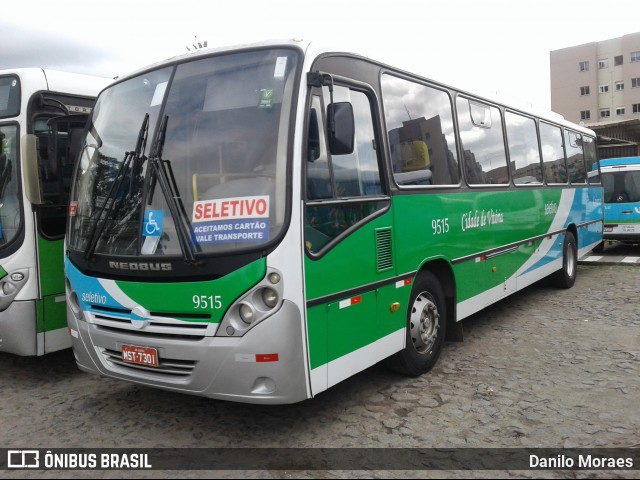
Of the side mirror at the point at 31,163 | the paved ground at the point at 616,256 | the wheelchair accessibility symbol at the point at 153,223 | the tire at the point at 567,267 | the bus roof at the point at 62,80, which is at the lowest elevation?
the paved ground at the point at 616,256

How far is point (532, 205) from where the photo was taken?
7.99 meters

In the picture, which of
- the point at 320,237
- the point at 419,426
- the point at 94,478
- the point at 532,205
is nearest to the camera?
the point at 94,478

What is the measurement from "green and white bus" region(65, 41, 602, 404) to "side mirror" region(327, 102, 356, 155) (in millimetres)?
10

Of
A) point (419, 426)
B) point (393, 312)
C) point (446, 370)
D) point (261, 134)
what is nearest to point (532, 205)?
point (446, 370)

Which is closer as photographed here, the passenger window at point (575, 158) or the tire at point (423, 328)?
the tire at point (423, 328)

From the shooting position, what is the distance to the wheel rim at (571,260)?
978 centimetres

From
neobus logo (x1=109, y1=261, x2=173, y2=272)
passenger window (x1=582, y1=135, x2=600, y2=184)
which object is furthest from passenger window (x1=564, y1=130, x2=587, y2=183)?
neobus logo (x1=109, y1=261, x2=173, y2=272)

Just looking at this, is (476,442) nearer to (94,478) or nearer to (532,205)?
(94,478)

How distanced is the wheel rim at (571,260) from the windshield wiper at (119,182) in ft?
25.9

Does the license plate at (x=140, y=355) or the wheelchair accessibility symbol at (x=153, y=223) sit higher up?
the wheelchair accessibility symbol at (x=153, y=223)

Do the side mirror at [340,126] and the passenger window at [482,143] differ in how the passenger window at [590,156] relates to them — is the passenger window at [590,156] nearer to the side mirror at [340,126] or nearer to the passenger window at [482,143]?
the passenger window at [482,143]

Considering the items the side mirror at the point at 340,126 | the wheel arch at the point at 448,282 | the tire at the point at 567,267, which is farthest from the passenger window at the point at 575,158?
Result: the side mirror at the point at 340,126

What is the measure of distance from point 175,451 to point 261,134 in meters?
2.22

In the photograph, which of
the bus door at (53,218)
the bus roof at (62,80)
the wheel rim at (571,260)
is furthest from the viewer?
the wheel rim at (571,260)
